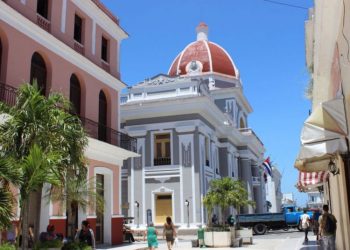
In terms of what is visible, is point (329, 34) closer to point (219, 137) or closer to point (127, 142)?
point (127, 142)

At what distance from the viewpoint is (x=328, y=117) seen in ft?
23.7

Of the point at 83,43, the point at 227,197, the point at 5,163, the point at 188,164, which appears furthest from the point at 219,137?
the point at 5,163

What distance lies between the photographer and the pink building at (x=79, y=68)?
1552cm

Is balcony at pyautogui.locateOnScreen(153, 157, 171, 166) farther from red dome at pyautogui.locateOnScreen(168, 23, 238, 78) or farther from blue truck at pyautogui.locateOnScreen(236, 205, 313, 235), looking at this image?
red dome at pyautogui.locateOnScreen(168, 23, 238, 78)

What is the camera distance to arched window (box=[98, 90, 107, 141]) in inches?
Answer: 845

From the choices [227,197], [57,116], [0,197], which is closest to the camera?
[0,197]

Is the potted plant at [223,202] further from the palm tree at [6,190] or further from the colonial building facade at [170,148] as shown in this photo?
the palm tree at [6,190]

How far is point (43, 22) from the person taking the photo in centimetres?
1742

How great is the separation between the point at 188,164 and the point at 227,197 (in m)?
10.5

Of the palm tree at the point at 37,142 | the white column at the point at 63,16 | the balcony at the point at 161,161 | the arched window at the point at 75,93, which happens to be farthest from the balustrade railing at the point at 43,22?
the balcony at the point at 161,161

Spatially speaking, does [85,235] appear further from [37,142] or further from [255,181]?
[255,181]

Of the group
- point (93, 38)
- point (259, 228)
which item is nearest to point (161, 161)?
point (259, 228)

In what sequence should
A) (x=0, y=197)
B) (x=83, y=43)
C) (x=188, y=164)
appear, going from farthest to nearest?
(x=188, y=164)
(x=83, y=43)
(x=0, y=197)

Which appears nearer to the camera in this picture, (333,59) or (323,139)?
(323,139)
